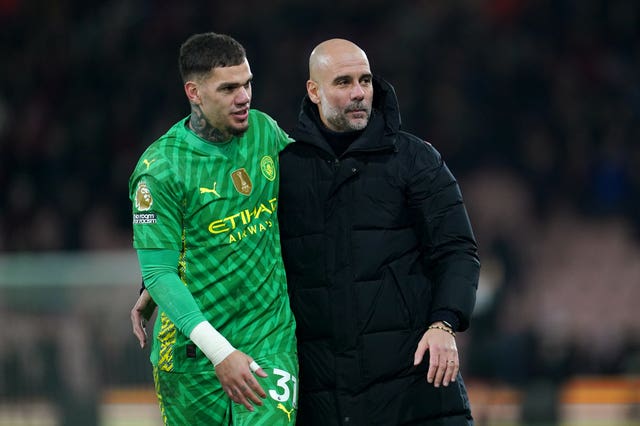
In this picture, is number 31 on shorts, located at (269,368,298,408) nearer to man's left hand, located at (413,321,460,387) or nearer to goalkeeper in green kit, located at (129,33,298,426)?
goalkeeper in green kit, located at (129,33,298,426)

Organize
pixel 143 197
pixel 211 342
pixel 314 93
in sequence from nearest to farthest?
pixel 211 342, pixel 143 197, pixel 314 93

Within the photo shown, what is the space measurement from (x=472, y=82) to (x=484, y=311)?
355cm

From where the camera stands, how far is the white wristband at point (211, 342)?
16.0ft

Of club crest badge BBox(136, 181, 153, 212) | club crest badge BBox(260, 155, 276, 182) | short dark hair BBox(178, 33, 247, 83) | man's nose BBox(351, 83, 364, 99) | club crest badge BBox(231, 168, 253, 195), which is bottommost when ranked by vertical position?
club crest badge BBox(136, 181, 153, 212)

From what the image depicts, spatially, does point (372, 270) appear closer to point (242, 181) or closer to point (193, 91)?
point (242, 181)

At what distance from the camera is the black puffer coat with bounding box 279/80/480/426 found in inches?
205

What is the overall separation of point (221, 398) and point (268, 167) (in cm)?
92

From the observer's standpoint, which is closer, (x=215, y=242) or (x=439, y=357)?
(x=439, y=357)

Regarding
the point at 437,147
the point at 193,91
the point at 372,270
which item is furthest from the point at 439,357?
the point at 437,147

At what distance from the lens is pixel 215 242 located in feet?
16.9

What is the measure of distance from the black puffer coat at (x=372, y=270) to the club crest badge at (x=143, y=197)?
1.92 ft

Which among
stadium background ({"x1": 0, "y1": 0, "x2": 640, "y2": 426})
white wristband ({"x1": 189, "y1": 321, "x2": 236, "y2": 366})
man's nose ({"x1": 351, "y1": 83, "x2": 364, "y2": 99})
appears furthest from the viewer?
stadium background ({"x1": 0, "y1": 0, "x2": 640, "y2": 426})

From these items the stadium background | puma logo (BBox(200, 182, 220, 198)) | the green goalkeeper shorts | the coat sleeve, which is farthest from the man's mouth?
the stadium background

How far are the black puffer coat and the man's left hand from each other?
20 centimetres
